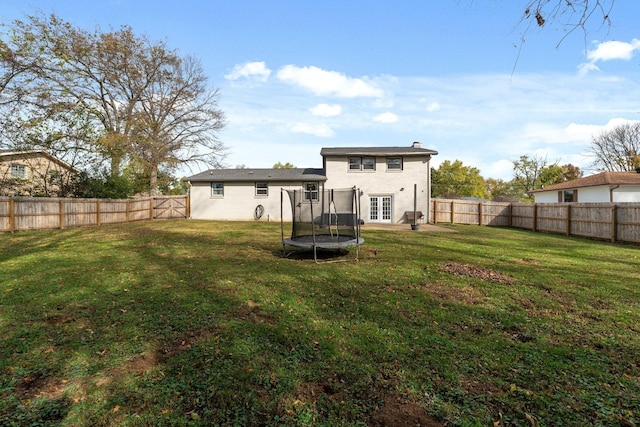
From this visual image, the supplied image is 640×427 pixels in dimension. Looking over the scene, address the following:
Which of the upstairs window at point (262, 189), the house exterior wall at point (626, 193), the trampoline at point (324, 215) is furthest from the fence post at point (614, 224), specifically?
the upstairs window at point (262, 189)

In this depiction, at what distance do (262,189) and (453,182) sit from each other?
41.2 meters

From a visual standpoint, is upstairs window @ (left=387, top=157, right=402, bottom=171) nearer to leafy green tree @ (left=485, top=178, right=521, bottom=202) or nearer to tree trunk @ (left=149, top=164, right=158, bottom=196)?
tree trunk @ (left=149, top=164, right=158, bottom=196)

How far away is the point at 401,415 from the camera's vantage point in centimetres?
207

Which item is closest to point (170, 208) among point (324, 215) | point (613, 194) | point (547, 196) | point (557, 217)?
point (324, 215)

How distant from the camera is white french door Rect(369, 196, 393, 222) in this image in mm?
19641

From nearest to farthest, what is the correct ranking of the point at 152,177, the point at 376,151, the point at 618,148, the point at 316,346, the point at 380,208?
the point at 316,346
the point at 380,208
the point at 376,151
the point at 152,177
the point at 618,148

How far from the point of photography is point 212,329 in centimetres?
336

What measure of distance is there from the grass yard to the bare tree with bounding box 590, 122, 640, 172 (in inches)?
1604

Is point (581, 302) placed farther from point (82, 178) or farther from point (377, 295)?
point (82, 178)

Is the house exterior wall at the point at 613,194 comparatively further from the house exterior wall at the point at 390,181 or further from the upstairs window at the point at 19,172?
the upstairs window at the point at 19,172

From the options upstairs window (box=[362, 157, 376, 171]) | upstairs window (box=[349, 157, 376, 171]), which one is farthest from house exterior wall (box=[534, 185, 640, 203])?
upstairs window (box=[349, 157, 376, 171])

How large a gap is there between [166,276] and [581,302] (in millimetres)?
6855

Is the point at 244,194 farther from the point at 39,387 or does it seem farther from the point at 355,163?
the point at 39,387

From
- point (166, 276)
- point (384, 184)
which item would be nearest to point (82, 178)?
point (166, 276)
